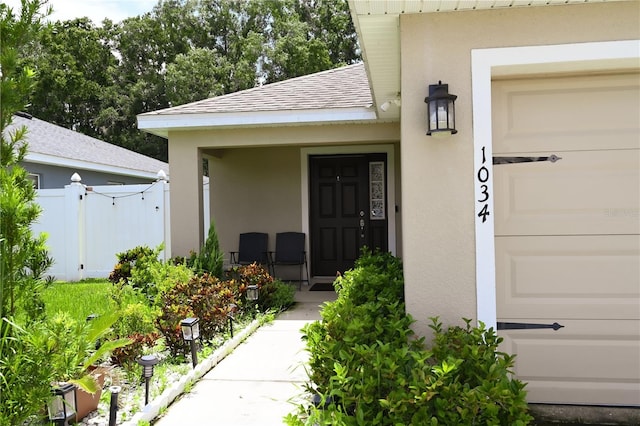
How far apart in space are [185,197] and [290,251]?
7.77 ft

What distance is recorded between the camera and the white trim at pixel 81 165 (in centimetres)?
1112

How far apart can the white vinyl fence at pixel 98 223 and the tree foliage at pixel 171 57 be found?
15520 millimetres

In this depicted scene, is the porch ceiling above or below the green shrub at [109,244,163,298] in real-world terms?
above

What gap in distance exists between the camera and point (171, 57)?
95.4 feet

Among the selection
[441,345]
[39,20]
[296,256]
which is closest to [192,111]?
[296,256]

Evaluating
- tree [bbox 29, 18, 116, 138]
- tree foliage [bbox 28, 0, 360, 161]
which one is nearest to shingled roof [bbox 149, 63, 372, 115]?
tree foliage [bbox 28, 0, 360, 161]

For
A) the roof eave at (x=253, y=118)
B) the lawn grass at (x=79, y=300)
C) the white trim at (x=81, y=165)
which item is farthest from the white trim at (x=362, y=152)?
the white trim at (x=81, y=165)

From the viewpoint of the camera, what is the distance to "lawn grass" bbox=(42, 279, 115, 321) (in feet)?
20.2

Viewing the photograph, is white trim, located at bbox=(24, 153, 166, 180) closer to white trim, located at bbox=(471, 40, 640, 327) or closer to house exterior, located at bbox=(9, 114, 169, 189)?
house exterior, located at bbox=(9, 114, 169, 189)

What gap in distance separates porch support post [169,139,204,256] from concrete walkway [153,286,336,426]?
8.01 feet

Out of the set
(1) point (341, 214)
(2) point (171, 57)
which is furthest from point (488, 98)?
(2) point (171, 57)

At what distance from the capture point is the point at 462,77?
3.14 metres

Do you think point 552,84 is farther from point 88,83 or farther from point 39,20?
point 88,83

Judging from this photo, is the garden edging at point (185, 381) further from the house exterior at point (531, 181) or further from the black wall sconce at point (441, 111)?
the black wall sconce at point (441, 111)
